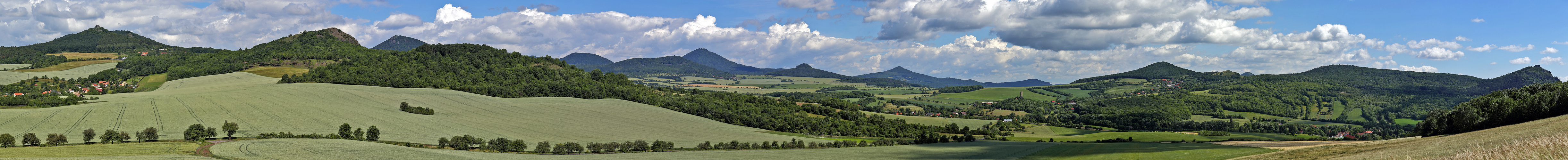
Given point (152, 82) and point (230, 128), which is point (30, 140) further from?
point (152, 82)

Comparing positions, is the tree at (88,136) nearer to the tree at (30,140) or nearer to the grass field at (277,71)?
the tree at (30,140)

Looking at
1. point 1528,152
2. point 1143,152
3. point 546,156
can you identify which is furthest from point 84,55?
point 1528,152

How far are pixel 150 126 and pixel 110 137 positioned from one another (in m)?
6.10

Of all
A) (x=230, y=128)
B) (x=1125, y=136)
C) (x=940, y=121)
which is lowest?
(x=1125, y=136)

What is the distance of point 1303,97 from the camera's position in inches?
6555

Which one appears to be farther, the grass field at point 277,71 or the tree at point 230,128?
Result: the grass field at point 277,71

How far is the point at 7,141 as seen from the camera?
4131cm

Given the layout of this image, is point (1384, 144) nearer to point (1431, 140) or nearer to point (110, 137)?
point (1431, 140)

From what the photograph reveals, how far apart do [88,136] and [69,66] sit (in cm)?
12782

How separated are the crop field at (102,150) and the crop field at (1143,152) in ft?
178

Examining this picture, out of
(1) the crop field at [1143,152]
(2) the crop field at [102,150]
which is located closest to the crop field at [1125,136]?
(1) the crop field at [1143,152]

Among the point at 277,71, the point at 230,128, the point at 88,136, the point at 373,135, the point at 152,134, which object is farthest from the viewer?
the point at 277,71

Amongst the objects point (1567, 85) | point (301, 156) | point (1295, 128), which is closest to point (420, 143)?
point (301, 156)

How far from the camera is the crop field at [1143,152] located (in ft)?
117
